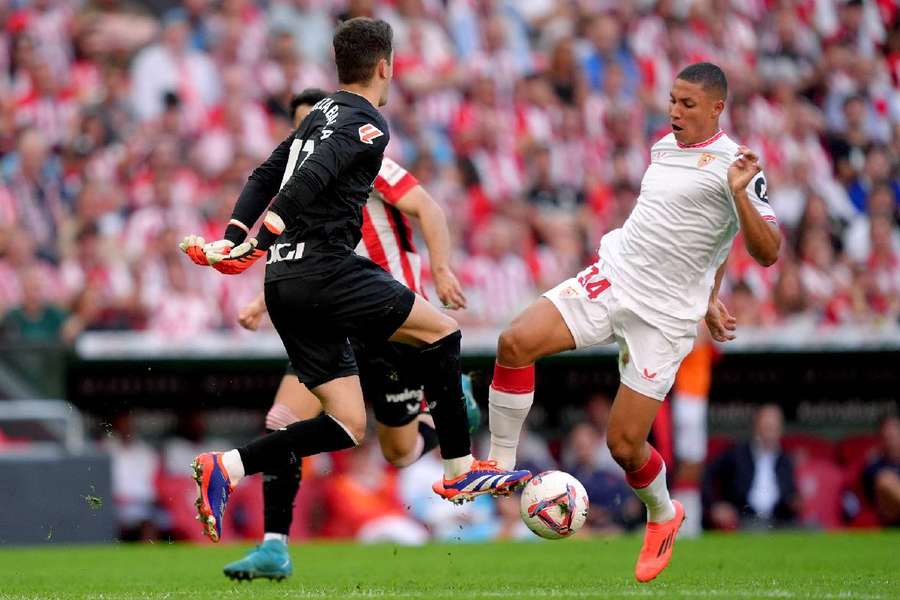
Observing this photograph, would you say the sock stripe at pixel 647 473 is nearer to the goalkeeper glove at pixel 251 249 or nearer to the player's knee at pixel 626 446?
the player's knee at pixel 626 446

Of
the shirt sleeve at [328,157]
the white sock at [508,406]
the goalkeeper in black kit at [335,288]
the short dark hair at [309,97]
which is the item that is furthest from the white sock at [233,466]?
the short dark hair at [309,97]

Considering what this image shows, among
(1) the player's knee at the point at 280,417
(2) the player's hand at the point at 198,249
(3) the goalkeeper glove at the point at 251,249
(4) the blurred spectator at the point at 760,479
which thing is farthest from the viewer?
(4) the blurred spectator at the point at 760,479

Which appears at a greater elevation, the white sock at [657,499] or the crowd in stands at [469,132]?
the crowd in stands at [469,132]

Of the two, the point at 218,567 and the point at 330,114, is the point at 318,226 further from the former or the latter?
the point at 218,567

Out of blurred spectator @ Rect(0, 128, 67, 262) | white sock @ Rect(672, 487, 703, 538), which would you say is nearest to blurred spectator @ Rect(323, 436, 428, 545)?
white sock @ Rect(672, 487, 703, 538)

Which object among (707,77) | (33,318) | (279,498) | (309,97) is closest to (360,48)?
(309,97)

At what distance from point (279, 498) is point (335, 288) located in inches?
65.9

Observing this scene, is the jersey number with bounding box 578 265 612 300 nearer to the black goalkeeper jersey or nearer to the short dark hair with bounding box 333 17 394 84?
the black goalkeeper jersey

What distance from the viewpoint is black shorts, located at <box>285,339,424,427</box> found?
325 inches

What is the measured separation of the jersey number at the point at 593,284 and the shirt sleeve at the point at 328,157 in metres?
1.38

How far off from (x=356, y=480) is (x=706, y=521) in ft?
10.5

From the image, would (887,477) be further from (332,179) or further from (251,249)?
(251,249)

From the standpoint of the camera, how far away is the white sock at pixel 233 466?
22.2ft

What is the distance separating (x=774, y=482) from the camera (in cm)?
1315
